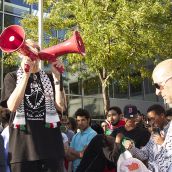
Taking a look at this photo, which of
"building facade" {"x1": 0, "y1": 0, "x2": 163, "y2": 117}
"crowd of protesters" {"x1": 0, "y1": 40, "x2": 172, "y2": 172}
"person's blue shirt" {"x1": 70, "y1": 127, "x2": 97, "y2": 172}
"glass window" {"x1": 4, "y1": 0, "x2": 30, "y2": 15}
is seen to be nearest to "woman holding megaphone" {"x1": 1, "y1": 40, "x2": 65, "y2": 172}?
"crowd of protesters" {"x1": 0, "y1": 40, "x2": 172, "y2": 172}

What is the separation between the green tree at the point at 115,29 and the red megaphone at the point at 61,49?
845 cm

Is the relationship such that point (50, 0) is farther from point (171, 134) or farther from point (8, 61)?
point (171, 134)

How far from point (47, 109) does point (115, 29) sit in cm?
875

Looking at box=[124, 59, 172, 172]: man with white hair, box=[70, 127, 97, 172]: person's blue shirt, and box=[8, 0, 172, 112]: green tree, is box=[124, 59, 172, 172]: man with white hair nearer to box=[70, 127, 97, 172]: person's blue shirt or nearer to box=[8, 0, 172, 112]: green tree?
box=[70, 127, 97, 172]: person's blue shirt

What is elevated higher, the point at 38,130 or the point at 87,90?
the point at 87,90

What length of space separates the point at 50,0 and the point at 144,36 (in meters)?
3.33

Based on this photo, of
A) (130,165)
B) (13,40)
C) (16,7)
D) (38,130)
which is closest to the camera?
(38,130)

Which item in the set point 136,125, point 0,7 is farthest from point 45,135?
point 0,7

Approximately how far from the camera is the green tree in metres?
Result: 11.9

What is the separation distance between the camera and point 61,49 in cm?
324

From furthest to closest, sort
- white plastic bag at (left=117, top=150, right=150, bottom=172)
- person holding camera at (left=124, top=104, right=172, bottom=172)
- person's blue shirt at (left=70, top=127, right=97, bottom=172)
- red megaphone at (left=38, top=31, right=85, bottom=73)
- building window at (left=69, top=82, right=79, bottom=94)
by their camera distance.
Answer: building window at (left=69, top=82, right=79, bottom=94), person's blue shirt at (left=70, top=127, right=97, bottom=172), white plastic bag at (left=117, top=150, right=150, bottom=172), red megaphone at (left=38, top=31, right=85, bottom=73), person holding camera at (left=124, top=104, right=172, bottom=172)

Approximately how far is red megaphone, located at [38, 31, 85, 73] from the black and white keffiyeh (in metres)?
0.16

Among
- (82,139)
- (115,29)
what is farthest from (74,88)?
(82,139)

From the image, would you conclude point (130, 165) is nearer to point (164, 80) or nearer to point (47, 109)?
point (47, 109)
